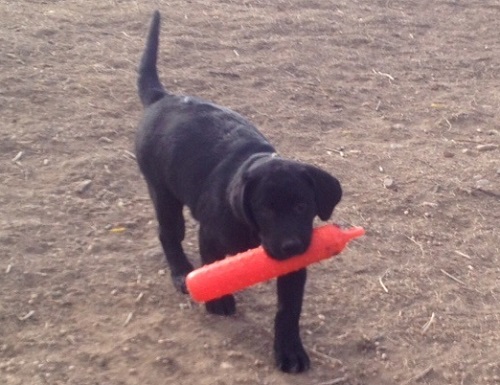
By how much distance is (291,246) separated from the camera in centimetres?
368

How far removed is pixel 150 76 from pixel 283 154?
137 centimetres

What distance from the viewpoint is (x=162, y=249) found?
194 inches

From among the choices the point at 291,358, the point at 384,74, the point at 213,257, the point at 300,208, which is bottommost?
the point at 384,74

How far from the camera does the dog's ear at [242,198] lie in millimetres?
3779

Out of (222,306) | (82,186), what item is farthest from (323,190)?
(82,186)

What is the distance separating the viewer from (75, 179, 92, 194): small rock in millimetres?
5535

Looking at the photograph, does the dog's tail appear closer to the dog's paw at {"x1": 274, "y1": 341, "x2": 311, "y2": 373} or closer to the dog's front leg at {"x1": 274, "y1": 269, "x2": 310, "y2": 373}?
the dog's front leg at {"x1": 274, "y1": 269, "x2": 310, "y2": 373}

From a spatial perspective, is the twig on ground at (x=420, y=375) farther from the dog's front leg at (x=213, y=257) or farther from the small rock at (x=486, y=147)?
the small rock at (x=486, y=147)

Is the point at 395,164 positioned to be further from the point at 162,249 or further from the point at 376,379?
the point at 376,379

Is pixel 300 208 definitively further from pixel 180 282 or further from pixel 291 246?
pixel 180 282

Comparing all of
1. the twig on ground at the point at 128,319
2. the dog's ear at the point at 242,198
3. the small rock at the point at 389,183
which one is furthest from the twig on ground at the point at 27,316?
the small rock at the point at 389,183

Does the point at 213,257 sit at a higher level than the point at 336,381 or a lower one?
higher

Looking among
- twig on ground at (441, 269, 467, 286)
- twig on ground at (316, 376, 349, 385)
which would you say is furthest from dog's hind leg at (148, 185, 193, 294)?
twig on ground at (441, 269, 467, 286)

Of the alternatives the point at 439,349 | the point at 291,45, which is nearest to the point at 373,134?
the point at 291,45
